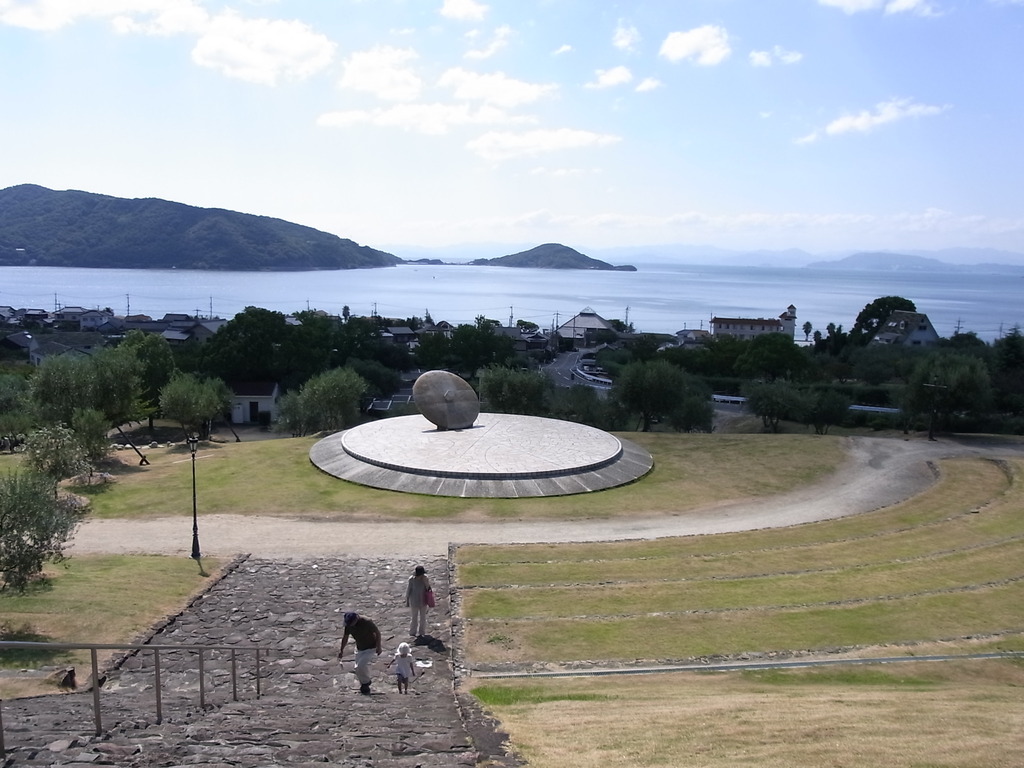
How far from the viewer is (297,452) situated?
106ft

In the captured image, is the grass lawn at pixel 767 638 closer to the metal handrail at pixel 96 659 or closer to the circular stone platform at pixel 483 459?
the metal handrail at pixel 96 659

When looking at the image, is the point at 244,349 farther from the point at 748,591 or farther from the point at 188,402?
the point at 748,591

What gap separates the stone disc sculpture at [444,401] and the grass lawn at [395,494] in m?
5.56

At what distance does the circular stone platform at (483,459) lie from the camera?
88.5 feet

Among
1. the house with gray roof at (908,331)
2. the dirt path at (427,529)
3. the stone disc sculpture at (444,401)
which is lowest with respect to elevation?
the dirt path at (427,529)

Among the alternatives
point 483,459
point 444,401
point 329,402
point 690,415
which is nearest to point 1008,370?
point 690,415

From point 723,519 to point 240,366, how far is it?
4375cm

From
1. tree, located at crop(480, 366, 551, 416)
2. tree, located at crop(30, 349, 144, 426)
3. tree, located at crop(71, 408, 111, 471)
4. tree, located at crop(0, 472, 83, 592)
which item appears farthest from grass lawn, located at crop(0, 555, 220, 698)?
tree, located at crop(480, 366, 551, 416)

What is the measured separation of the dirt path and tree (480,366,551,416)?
1888 centimetres

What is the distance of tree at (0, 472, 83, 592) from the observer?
50.2 ft

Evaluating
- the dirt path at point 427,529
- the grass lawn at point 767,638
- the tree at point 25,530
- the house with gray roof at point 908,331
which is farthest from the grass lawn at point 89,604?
the house with gray roof at point 908,331

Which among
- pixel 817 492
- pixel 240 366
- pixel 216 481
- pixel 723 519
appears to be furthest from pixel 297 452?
pixel 240 366

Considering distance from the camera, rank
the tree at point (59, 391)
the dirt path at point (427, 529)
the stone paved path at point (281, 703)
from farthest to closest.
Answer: the tree at point (59, 391)
the dirt path at point (427, 529)
the stone paved path at point (281, 703)

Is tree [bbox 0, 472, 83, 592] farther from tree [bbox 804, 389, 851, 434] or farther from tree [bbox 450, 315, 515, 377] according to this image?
tree [bbox 450, 315, 515, 377]
